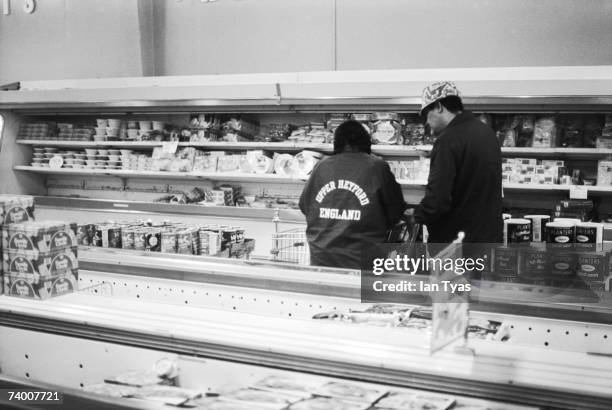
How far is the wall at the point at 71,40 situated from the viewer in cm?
696

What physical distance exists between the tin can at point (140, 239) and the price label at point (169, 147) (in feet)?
9.90

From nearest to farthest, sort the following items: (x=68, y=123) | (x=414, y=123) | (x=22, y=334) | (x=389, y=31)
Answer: (x=22, y=334), (x=414, y=123), (x=389, y=31), (x=68, y=123)

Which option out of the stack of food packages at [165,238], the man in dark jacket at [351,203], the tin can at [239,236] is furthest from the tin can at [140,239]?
the man in dark jacket at [351,203]

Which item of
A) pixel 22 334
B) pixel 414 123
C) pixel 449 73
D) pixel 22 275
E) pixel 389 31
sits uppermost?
pixel 389 31

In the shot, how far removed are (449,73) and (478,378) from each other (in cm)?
416

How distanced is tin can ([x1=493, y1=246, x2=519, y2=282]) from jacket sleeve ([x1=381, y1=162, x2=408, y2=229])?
662mm

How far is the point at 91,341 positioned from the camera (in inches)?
81.3

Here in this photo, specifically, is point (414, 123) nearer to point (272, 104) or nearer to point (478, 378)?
point (272, 104)

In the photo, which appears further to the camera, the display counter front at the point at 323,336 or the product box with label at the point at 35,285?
the product box with label at the point at 35,285

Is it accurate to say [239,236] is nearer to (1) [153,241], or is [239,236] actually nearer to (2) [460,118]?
(1) [153,241]

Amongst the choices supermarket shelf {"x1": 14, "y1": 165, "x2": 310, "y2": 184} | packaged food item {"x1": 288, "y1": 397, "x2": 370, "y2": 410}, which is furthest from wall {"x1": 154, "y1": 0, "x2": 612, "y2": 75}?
packaged food item {"x1": 288, "y1": 397, "x2": 370, "y2": 410}

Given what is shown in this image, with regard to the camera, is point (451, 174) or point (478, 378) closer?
point (478, 378)

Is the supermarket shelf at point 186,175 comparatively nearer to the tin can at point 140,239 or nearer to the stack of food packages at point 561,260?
the tin can at point 140,239

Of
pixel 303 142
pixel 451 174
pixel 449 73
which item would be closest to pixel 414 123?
pixel 449 73
